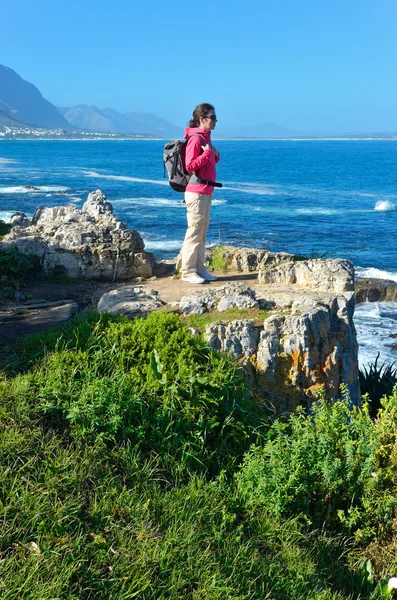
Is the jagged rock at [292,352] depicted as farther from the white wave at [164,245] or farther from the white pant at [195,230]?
the white wave at [164,245]

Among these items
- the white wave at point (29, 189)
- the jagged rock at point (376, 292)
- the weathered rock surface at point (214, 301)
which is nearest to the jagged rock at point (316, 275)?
the weathered rock surface at point (214, 301)

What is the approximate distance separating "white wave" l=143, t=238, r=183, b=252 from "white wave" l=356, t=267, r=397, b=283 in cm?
775

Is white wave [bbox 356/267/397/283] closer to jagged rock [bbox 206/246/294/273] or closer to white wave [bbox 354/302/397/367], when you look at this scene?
white wave [bbox 354/302/397/367]

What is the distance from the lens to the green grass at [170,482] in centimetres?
396

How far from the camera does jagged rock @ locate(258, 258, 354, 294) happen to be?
829 cm

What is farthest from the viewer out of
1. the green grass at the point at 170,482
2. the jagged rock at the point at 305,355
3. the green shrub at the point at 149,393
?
the jagged rock at the point at 305,355

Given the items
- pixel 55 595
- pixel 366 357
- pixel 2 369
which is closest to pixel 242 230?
pixel 366 357

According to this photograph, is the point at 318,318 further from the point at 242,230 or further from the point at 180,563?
the point at 242,230

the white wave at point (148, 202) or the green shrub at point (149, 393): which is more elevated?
the white wave at point (148, 202)

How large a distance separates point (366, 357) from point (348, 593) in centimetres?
1081

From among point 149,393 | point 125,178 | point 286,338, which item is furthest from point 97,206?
point 125,178

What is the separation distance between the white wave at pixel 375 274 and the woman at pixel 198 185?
1574 cm

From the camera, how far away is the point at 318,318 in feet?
23.0

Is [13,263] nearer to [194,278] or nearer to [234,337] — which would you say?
[194,278]
